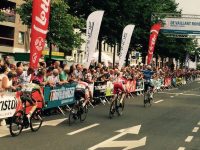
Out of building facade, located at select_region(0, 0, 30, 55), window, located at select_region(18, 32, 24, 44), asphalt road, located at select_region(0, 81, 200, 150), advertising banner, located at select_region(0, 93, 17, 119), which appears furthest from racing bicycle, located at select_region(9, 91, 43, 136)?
window, located at select_region(18, 32, 24, 44)

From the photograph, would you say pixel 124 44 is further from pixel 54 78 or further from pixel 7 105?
pixel 7 105

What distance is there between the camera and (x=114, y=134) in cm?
1381

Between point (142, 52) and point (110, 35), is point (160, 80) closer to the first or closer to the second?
point (110, 35)

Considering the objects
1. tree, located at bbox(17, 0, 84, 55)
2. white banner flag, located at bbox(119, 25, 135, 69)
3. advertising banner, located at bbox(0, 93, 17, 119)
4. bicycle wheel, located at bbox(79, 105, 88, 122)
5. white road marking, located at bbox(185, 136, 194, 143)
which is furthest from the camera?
tree, located at bbox(17, 0, 84, 55)

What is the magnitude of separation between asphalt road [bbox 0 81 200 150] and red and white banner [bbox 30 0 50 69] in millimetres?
2274

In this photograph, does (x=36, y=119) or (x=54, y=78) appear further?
(x=54, y=78)

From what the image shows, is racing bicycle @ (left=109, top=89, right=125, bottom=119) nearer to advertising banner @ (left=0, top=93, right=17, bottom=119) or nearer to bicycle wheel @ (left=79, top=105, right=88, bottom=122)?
bicycle wheel @ (left=79, top=105, right=88, bottom=122)

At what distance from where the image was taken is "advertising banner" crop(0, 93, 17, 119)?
13.4m

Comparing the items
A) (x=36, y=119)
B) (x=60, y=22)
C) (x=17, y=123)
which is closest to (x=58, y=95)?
(x=36, y=119)

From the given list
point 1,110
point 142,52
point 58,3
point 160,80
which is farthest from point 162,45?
point 1,110

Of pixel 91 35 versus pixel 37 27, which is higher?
pixel 91 35

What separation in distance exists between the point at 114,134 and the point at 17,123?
272 centimetres

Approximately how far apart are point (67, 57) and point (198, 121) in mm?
50588

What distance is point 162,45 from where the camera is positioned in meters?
59.5
